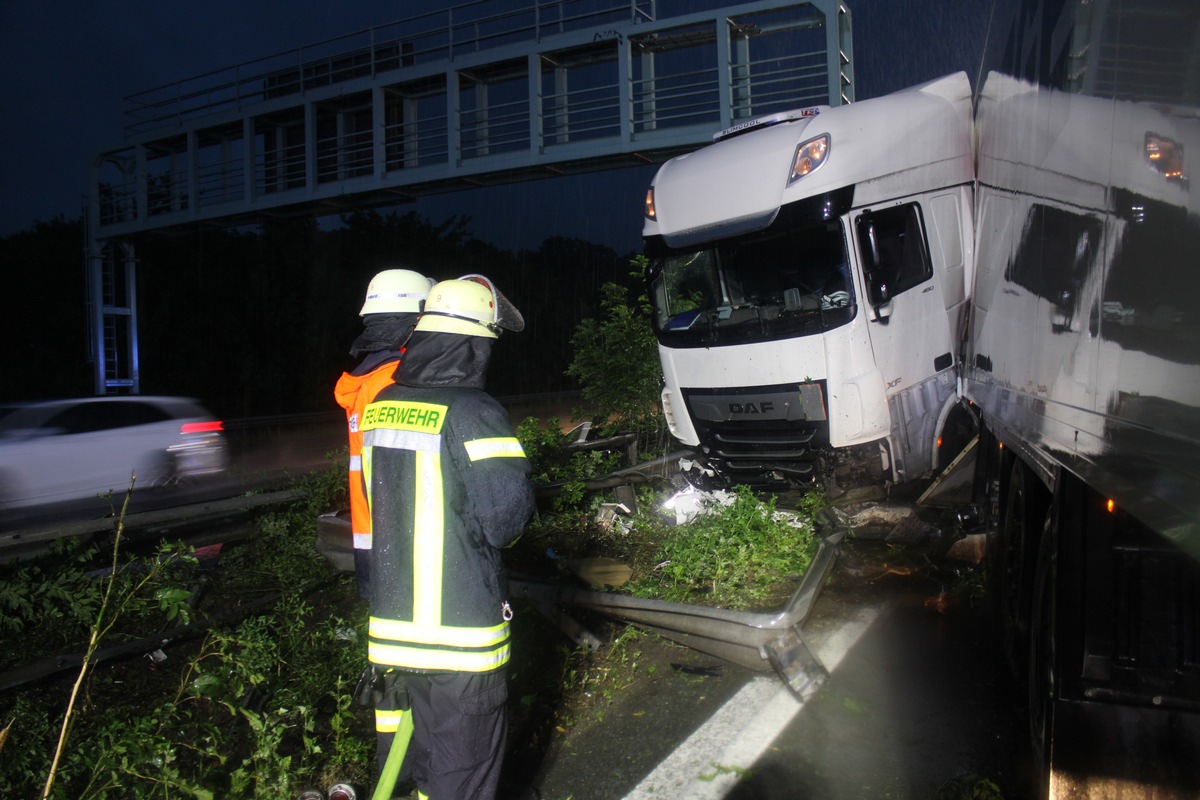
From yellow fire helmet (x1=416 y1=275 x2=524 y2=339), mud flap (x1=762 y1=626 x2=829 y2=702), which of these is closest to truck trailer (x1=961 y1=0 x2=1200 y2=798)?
mud flap (x1=762 y1=626 x2=829 y2=702)

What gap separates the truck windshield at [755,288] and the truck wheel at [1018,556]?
8.20 feet

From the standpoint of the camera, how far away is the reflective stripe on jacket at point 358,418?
12.1ft

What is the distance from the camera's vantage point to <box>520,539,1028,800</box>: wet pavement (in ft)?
11.6

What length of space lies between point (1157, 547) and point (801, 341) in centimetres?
451

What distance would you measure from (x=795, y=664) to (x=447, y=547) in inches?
86.7

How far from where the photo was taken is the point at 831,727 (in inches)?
154

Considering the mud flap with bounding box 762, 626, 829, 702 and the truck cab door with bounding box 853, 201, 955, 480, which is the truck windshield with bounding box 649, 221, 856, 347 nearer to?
the truck cab door with bounding box 853, 201, 955, 480

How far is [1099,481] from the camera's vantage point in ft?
7.39

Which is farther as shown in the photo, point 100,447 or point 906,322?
point 100,447

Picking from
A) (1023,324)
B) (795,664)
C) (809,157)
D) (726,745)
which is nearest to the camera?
(1023,324)

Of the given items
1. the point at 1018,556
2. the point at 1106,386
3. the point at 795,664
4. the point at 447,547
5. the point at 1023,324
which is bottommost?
the point at 795,664

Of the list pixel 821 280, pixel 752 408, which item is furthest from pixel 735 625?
pixel 821 280

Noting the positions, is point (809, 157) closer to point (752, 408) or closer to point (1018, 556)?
point (752, 408)

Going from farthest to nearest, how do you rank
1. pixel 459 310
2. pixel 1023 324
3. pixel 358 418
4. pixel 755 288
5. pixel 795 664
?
1. pixel 755 288
2. pixel 795 664
3. pixel 358 418
4. pixel 1023 324
5. pixel 459 310
